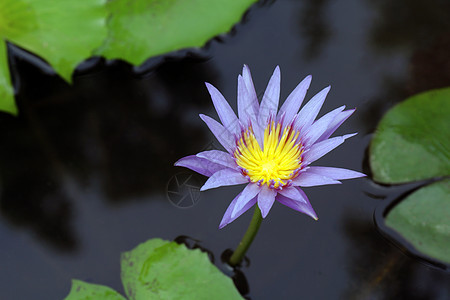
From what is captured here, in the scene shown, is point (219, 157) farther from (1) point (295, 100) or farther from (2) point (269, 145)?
(1) point (295, 100)

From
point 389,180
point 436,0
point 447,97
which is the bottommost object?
point 389,180

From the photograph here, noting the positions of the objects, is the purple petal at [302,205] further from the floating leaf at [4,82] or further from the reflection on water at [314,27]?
the floating leaf at [4,82]

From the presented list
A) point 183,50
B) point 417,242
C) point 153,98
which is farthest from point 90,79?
point 417,242

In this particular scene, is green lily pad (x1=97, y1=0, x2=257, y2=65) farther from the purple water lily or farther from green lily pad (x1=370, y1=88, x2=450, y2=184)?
green lily pad (x1=370, y1=88, x2=450, y2=184)

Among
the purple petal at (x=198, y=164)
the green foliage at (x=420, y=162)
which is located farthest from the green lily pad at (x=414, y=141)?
the purple petal at (x=198, y=164)

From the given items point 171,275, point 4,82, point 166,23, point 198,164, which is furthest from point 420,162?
point 4,82

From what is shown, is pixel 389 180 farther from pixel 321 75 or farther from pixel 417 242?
pixel 321 75
